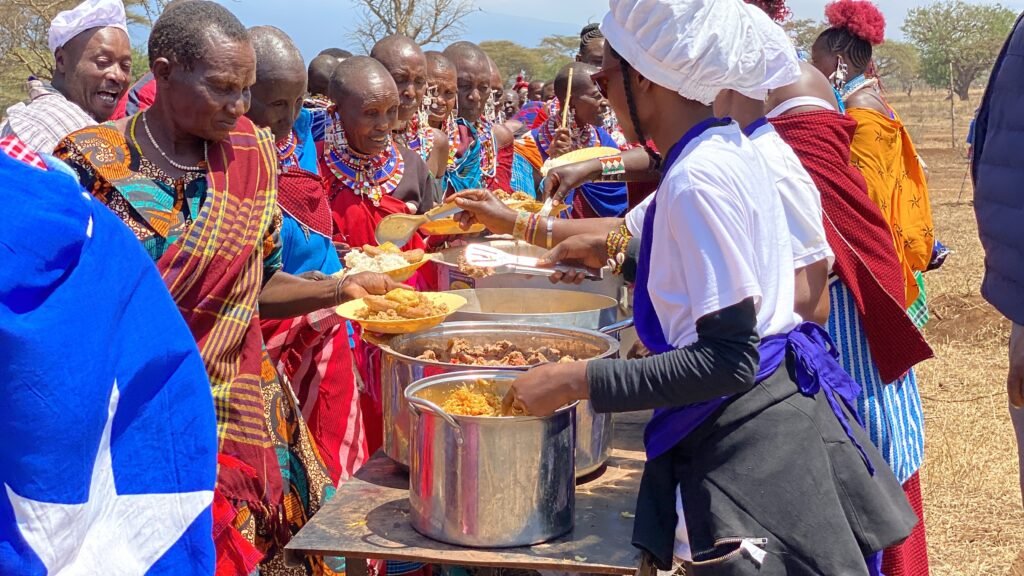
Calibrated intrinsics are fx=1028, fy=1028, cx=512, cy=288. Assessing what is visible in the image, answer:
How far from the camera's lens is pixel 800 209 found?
230 centimetres

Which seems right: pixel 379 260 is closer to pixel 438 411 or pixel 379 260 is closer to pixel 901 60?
pixel 438 411

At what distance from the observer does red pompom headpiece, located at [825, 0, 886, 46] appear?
16.5ft

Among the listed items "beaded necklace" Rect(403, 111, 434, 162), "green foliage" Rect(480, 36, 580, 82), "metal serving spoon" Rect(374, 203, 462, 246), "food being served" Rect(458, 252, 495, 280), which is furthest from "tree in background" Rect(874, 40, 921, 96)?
"food being served" Rect(458, 252, 495, 280)

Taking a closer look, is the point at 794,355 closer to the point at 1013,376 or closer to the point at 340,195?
the point at 1013,376

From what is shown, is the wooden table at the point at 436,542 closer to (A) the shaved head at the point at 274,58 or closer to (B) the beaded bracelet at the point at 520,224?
(B) the beaded bracelet at the point at 520,224

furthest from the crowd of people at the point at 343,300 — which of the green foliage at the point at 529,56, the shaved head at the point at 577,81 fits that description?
the green foliage at the point at 529,56

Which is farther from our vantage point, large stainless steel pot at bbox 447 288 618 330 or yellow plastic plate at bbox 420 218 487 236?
yellow plastic plate at bbox 420 218 487 236

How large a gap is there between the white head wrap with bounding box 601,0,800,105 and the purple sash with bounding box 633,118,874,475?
A: 3.5 inches

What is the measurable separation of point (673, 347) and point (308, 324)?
1983 millimetres

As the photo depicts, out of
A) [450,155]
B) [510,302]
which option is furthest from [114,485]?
[450,155]

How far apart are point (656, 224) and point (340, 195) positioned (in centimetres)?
261

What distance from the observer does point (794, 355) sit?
207cm

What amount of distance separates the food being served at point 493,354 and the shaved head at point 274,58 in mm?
1664

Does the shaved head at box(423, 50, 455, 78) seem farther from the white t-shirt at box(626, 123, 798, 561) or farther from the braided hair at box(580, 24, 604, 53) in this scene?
the white t-shirt at box(626, 123, 798, 561)
